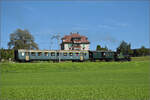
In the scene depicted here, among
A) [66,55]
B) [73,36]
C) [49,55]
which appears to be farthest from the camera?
[73,36]

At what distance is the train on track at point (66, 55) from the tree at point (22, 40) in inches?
959

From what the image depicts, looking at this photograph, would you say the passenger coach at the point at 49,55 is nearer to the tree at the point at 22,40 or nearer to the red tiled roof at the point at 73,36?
the tree at the point at 22,40

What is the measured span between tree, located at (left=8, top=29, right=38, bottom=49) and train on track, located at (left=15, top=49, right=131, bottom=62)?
79.9 feet

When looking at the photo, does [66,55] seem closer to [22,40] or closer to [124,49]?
[124,49]

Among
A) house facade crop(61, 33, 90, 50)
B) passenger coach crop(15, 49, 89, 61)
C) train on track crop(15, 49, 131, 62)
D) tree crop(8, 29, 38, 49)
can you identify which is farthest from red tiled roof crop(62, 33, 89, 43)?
passenger coach crop(15, 49, 89, 61)

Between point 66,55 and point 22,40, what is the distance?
2842 cm

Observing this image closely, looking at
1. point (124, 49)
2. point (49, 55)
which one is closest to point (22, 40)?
point (49, 55)

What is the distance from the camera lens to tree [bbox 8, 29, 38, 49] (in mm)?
60062

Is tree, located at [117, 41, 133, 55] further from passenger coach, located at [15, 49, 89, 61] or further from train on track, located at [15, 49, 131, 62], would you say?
passenger coach, located at [15, 49, 89, 61]

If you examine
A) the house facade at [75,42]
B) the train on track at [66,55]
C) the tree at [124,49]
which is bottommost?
the train on track at [66,55]

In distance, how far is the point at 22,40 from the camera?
200 ft

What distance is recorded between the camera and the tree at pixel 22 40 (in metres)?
60.1

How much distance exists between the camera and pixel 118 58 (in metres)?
41.3

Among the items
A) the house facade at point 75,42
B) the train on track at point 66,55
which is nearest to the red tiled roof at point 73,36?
the house facade at point 75,42
